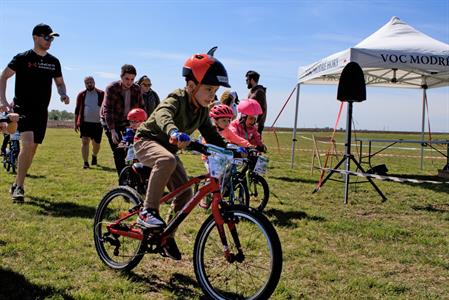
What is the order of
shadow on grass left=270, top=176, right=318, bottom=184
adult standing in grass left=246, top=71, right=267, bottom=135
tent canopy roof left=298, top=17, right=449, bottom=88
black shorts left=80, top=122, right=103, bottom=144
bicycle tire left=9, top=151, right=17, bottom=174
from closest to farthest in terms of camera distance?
tent canopy roof left=298, top=17, right=449, bottom=88, adult standing in grass left=246, top=71, right=267, bottom=135, bicycle tire left=9, top=151, right=17, bottom=174, shadow on grass left=270, top=176, right=318, bottom=184, black shorts left=80, top=122, right=103, bottom=144

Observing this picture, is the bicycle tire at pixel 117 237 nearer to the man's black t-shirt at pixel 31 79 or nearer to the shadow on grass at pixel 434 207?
the man's black t-shirt at pixel 31 79

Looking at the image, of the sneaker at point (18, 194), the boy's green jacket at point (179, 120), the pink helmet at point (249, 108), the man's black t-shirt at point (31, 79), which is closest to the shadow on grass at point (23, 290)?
the boy's green jacket at point (179, 120)

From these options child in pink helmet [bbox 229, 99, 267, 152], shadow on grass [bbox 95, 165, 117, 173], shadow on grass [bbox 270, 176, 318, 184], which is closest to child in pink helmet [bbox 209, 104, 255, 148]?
child in pink helmet [bbox 229, 99, 267, 152]

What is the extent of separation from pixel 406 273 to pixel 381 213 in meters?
3.17

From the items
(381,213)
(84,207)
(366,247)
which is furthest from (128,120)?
(381,213)

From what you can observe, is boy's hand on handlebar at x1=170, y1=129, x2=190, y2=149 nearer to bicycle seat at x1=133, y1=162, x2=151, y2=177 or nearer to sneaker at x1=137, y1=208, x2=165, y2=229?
sneaker at x1=137, y1=208, x2=165, y2=229

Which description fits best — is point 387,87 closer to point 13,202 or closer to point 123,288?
point 13,202

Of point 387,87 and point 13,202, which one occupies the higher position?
point 387,87

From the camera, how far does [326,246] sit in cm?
538

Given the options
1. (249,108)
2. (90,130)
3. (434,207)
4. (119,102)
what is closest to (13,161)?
(90,130)

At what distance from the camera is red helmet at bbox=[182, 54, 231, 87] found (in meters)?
3.66

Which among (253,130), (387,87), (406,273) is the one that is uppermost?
(387,87)

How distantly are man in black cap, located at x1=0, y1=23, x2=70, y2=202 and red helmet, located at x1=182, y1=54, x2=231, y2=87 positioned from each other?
375 cm

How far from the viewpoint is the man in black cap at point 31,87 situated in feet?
21.5
